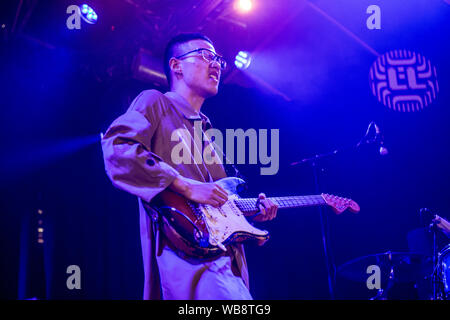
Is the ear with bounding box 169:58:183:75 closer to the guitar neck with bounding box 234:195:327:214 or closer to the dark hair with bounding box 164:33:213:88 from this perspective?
the dark hair with bounding box 164:33:213:88

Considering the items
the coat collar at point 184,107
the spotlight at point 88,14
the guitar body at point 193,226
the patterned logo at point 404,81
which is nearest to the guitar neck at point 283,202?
the guitar body at point 193,226

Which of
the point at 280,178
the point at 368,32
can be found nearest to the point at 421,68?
the point at 368,32

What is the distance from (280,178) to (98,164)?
2.36m

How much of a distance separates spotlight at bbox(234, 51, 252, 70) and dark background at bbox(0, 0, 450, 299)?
0.10 m

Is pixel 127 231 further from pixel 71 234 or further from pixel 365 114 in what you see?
pixel 365 114

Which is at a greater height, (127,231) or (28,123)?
(28,123)

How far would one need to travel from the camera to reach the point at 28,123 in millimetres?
4328

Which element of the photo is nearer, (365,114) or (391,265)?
(391,265)

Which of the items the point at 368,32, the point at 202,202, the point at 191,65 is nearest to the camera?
the point at 202,202

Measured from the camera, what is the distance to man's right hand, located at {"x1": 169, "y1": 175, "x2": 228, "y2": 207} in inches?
90.0

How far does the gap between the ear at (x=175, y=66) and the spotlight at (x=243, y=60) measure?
2.28 metres

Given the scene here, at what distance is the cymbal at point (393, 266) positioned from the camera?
3.73 metres

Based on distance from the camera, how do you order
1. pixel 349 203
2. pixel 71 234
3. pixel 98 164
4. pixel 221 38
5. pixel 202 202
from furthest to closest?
pixel 221 38
pixel 98 164
pixel 71 234
pixel 349 203
pixel 202 202

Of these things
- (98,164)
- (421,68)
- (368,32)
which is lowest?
(98,164)
